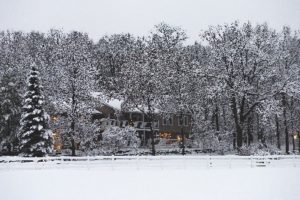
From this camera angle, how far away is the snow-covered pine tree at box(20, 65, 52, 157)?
3697cm

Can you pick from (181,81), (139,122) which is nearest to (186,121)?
(139,122)

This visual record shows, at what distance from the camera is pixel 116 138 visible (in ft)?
146

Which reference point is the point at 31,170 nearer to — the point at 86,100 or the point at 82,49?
the point at 86,100

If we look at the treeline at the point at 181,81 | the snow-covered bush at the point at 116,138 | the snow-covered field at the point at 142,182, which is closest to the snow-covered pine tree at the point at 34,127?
the treeline at the point at 181,81

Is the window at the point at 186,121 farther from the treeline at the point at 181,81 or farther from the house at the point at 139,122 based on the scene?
the treeline at the point at 181,81

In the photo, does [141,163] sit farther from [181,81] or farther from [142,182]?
[181,81]

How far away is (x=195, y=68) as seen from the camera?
44562mm

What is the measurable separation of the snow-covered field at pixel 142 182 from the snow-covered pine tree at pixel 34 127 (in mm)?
7132

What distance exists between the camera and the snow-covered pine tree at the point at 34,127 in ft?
121

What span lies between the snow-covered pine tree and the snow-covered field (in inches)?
281

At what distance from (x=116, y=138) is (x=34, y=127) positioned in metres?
10.4

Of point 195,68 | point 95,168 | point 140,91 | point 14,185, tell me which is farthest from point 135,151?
point 14,185

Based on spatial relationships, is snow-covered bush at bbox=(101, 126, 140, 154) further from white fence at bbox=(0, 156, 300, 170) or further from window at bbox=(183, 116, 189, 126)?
window at bbox=(183, 116, 189, 126)

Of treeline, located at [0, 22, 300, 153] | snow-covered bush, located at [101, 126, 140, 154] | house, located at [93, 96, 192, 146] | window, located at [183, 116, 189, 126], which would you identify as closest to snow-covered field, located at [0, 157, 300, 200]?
treeline, located at [0, 22, 300, 153]
